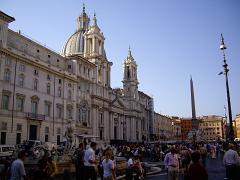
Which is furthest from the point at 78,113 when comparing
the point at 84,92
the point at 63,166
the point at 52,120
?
the point at 63,166

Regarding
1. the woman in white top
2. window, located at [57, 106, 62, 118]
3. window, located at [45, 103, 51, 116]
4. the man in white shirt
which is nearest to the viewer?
the woman in white top

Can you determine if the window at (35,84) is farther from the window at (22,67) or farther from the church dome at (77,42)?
the church dome at (77,42)

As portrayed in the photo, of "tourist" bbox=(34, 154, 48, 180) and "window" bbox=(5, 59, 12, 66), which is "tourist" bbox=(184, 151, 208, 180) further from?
A: "window" bbox=(5, 59, 12, 66)

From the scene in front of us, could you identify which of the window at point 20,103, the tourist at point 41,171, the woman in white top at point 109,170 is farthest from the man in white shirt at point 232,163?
the window at point 20,103

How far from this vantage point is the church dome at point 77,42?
206ft

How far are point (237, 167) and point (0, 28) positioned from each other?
29772mm

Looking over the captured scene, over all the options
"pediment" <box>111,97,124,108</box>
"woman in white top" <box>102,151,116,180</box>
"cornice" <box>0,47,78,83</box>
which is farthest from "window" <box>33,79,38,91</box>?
"woman in white top" <box>102,151,116,180</box>

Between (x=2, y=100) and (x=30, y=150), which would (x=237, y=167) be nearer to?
(x=30, y=150)

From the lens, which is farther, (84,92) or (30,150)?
(84,92)

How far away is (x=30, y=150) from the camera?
26.9 metres

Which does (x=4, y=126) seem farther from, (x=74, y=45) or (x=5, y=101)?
(x=74, y=45)

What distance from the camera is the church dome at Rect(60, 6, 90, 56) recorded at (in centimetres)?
6287

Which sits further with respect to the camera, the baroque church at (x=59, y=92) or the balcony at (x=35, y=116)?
the balcony at (x=35, y=116)

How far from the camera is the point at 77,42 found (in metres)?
63.8
